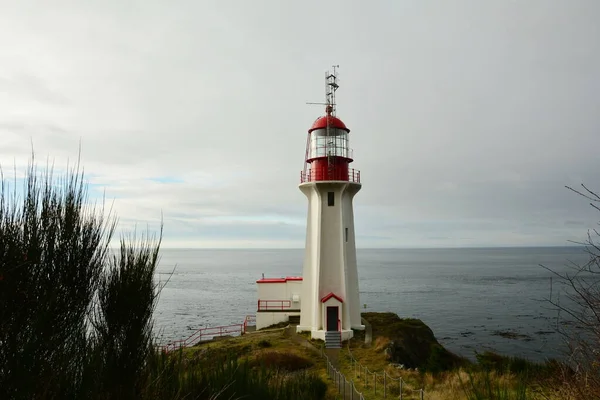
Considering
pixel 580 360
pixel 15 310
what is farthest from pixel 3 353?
pixel 580 360

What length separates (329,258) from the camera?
2034cm

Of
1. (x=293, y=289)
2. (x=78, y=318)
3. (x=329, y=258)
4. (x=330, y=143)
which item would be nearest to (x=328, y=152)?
(x=330, y=143)

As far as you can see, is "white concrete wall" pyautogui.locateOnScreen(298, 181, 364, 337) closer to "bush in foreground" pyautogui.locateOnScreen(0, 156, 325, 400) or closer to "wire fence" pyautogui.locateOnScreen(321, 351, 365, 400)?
"wire fence" pyautogui.locateOnScreen(321, 351, 365, 400)

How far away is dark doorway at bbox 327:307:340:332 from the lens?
20.0 meters

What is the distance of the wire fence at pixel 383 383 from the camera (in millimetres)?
11212

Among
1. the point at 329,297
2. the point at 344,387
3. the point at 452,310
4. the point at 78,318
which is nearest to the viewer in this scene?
the point at 78,318

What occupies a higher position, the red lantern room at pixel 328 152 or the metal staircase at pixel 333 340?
the red lantern room at pixel 328 152

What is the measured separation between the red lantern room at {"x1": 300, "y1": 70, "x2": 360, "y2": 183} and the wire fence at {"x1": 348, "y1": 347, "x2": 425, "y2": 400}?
29.7ft

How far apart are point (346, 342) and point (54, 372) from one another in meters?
15.7

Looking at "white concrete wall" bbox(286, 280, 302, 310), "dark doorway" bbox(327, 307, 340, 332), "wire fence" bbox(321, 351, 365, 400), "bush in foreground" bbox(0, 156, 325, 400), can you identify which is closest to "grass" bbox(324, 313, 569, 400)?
"wire fence" bbox(321, 351, 365, 400)

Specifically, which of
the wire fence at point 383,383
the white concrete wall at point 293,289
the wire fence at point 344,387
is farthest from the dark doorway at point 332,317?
the white concrete wall at point 293,289

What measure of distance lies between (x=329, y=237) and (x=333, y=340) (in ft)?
15.9

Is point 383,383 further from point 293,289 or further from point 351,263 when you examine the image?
point 293,289

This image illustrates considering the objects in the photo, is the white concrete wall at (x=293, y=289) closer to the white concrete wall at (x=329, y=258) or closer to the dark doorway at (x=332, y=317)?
the white concrete wall at (x=329, y=258)
